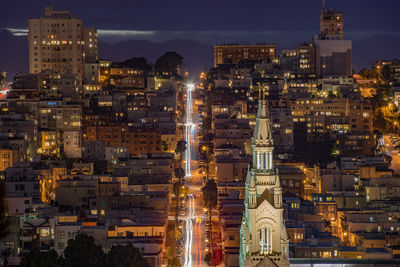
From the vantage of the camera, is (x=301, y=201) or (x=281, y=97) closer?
(x=301, y=201)

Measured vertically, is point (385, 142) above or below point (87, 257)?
above

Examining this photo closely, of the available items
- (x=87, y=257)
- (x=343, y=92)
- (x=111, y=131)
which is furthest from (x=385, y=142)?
(x=87, y=257)

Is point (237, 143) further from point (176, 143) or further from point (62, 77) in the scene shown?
point (62, 77)

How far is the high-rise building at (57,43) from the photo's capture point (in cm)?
6625

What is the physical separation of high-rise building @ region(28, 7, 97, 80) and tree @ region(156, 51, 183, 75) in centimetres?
1056

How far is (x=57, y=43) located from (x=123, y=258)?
3699 centimetres

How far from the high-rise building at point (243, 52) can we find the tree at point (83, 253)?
45358 mm

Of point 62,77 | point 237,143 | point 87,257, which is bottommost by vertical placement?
point 87,257

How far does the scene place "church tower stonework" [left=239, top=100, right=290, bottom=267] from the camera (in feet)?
84.0

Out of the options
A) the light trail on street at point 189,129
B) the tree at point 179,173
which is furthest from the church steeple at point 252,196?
the light trail on street at point 189,129

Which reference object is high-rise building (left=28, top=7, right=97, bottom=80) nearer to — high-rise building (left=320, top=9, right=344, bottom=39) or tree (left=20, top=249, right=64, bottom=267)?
high-rise building (left=320, top=9, right=344, bottom=39)

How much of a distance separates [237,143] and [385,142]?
26.9 ft

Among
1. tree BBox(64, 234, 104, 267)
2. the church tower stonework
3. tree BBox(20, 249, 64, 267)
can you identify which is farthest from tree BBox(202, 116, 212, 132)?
the church tower stonework

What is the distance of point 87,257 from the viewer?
31453 millimetres
